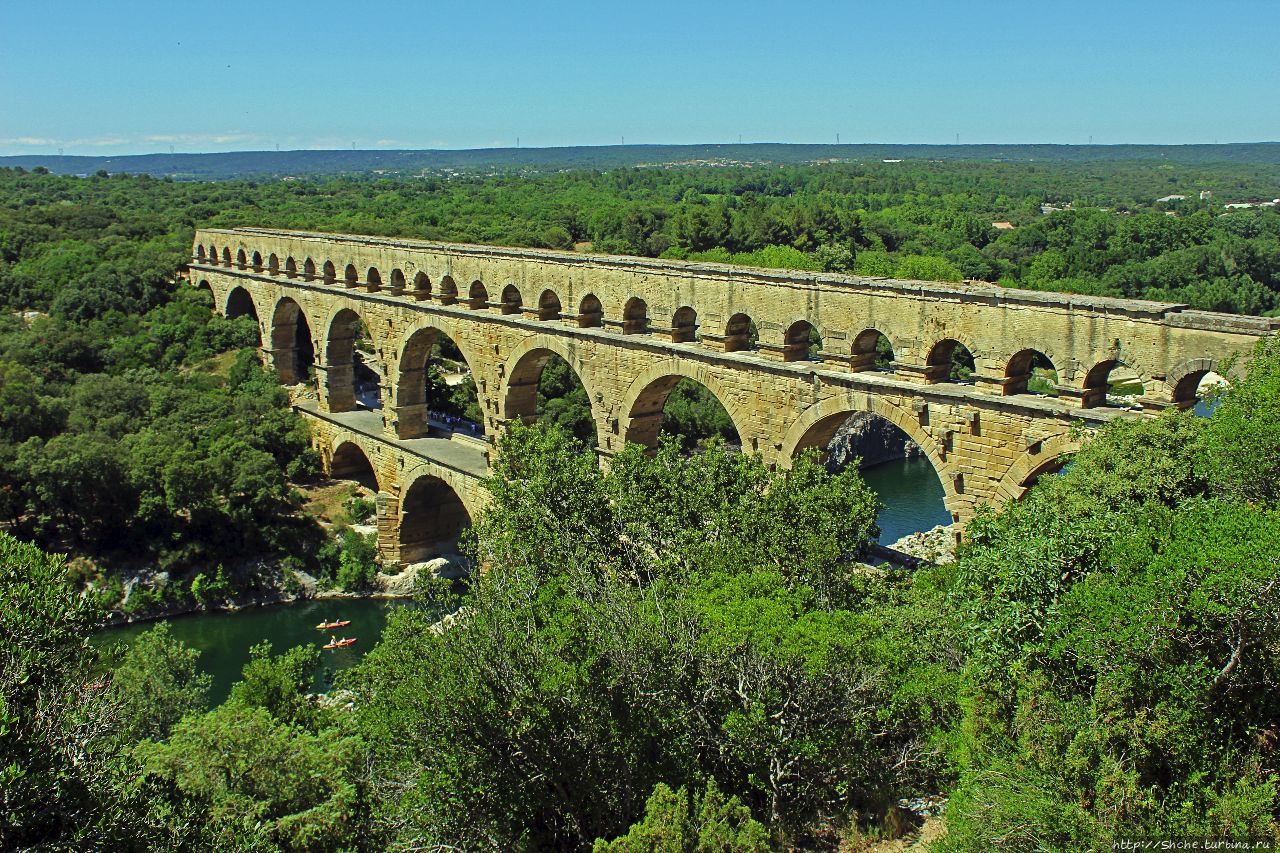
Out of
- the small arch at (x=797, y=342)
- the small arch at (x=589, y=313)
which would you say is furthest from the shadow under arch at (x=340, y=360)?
the small arch at (x=797, y=342)

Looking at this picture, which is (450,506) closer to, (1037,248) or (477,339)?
(477,339)

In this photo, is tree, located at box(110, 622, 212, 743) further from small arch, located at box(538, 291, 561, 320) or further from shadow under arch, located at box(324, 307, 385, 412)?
shadow under arch, located at box(324, 307, 385, 412)

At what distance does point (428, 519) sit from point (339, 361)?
7.29m

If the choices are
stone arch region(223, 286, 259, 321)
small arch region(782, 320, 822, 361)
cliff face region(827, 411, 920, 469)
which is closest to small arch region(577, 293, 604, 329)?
small arch region(782, 320, 822, 361)

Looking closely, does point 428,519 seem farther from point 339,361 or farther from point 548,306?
point 548,306

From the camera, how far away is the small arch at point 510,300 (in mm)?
25719

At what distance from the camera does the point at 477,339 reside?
26578 millimetres

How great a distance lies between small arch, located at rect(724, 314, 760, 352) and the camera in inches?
789

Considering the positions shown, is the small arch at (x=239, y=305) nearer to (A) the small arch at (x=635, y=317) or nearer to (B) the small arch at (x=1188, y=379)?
(A) the small arch at (x=635, y=317)

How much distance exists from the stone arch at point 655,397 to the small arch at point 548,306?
3514mm

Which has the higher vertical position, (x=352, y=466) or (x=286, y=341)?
(x=286, y=341)

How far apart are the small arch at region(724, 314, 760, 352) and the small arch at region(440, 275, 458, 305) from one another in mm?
10185

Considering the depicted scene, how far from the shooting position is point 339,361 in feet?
116

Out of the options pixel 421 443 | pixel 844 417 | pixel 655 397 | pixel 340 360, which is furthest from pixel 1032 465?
pixel 340 360
